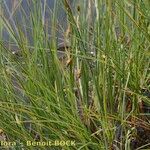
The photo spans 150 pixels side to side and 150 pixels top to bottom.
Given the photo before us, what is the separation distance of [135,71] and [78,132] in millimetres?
233

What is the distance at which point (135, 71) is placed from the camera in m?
1.17

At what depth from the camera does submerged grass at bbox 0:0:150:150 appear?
3.71 ft

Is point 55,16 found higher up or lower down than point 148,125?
higher up

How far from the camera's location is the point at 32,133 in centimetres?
125

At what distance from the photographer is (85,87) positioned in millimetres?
1266

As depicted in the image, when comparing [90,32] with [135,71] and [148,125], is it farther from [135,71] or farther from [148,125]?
[148,125]

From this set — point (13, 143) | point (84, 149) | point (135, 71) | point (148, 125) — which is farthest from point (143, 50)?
point (13, 143)

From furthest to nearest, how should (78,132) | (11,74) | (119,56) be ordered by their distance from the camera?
(11,74) → (119,56) → (78,132)

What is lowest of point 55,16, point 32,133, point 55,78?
point 32,133

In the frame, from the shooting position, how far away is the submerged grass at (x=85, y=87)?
3.71ft

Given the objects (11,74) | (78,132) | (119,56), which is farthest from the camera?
(11,74)

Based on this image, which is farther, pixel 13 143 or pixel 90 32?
pixel 90 32

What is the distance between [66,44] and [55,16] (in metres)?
0.11

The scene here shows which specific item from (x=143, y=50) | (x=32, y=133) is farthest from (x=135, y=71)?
(x=32, y=133)
